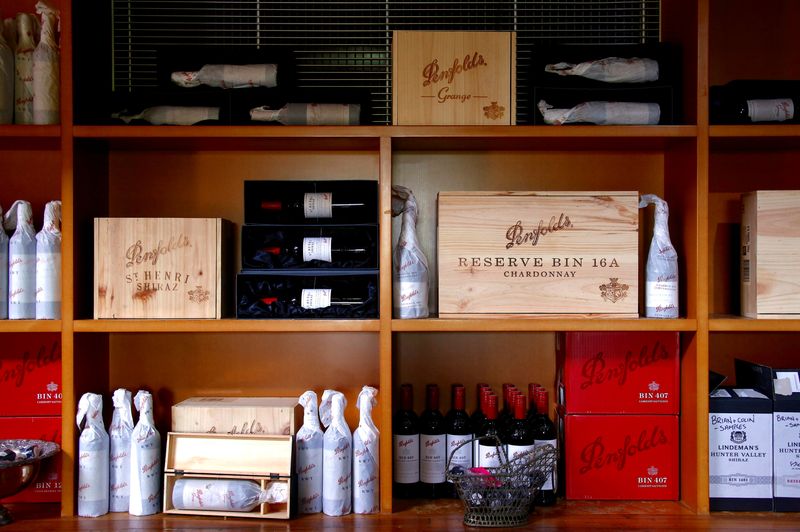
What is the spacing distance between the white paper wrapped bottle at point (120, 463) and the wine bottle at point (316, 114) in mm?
801

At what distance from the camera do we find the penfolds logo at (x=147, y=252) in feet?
6.79

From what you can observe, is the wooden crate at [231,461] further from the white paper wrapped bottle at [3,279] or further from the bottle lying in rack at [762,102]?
the bottle lying in rack at [762,102]

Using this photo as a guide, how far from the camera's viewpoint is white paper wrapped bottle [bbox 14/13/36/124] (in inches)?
82.2

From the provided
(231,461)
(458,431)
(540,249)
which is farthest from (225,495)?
(540,249)

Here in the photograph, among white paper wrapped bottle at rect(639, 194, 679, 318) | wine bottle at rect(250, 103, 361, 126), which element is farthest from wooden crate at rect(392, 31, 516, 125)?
white paper wrapped bottle at rect(639, 194, 679, 318)

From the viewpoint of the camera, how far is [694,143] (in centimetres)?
202

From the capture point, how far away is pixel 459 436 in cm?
215

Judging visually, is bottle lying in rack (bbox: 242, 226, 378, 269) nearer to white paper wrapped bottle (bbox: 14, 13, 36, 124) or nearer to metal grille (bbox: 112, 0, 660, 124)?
metal grille (bbox: 112, 0, 660, 124)

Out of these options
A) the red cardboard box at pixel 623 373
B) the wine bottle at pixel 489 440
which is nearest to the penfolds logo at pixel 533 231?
the red cardboard box at pixel 623 373

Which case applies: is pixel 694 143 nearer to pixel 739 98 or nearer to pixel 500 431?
pixel 739 98

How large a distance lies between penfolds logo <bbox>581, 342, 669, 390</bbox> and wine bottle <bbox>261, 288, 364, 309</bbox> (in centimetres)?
62

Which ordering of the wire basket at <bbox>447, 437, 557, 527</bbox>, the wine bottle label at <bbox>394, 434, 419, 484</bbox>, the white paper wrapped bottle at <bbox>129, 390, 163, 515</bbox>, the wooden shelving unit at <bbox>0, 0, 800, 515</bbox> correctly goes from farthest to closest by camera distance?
the wooden shelving unit at <bbox>0, 0, 800, 515</bbox> < the wine bottle label at <bbox>394, 434, 419, 484</bbox> < the white paper wrapped bottle at <bbox>129, 390, 163, 515</bbox> < the wire basket at <bbox>447, 437, 557, 527</bbox>

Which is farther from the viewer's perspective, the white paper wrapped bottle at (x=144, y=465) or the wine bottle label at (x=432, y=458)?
the wine bottle label at (x=432, y=458)

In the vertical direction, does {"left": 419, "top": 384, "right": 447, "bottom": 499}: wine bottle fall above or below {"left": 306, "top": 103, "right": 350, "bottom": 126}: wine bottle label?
below
